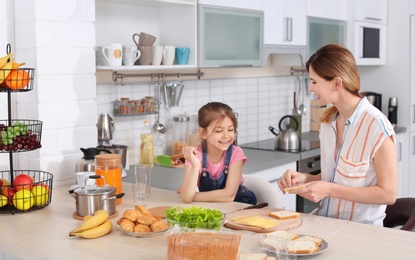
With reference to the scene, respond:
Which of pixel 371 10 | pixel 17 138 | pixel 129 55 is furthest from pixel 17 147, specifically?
pixel 371 10

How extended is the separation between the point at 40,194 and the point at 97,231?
0.55m

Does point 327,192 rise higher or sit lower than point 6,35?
lower

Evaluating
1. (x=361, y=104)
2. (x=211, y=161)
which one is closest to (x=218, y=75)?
(x=211, y=161)

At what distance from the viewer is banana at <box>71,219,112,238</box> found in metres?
2.04

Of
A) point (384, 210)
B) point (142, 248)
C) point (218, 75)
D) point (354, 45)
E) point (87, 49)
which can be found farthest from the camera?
point (354, 45)

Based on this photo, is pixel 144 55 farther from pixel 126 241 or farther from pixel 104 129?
pixel 126 241

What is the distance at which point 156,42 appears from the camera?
384 cm

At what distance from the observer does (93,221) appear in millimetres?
2076

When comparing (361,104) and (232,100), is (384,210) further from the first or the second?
(232,100)

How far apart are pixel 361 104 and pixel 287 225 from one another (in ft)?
2.10

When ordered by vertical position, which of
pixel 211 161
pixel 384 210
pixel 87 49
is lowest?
pixel 384 210

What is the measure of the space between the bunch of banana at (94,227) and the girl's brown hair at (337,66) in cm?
104

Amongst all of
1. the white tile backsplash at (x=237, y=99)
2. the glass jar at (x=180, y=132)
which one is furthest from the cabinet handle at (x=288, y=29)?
the glass jar at (x=180, y=132)

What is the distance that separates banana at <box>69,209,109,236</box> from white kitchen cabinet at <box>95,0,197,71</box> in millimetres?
1463
